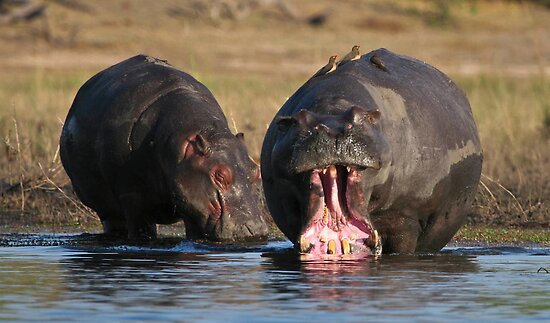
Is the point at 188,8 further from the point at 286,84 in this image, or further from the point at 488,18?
the point at 286,84

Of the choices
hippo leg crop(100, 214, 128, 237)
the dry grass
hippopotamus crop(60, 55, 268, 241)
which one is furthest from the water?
the dry grass

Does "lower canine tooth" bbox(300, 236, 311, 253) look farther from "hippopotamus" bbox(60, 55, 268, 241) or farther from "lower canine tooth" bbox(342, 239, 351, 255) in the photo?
"hippopotamus" bbox(60, 55, 268, 241)

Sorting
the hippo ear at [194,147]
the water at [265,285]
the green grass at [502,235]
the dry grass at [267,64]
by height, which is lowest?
the water at [265,285]

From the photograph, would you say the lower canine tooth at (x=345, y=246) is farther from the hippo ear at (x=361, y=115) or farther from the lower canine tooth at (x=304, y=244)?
the hippo ear at (x=361, y=115)

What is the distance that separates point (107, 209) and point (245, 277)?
293 cm

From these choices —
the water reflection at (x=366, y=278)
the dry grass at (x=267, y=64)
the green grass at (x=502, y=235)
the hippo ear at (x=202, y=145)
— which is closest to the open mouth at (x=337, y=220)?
the water reflection at (x=366, y=278)

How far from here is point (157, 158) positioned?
8.66m

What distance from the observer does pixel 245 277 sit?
6445 millimetres

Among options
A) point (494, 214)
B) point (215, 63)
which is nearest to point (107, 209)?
point (494, 214)

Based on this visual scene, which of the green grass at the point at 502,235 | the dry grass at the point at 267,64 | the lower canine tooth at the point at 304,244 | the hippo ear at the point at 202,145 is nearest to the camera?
the lower canine tooth at the point at 304,244

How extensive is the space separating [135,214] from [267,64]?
14.8m

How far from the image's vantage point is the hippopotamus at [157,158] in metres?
8.41

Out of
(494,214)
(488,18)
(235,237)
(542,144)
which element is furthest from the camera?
(488,18)

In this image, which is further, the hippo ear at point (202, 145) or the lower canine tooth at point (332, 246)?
the hippo ear at point (202, 145)
